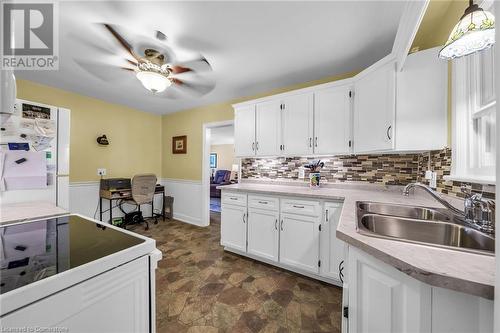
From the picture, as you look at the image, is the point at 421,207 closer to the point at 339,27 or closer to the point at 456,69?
the point at 456,69

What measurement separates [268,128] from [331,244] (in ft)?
5.13

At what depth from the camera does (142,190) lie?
353 centimetres

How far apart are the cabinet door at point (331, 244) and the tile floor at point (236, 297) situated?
18 centimetres

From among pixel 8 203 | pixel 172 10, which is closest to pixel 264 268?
pixel 8 203

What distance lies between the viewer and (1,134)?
1.41m

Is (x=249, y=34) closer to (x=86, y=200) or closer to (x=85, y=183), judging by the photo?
(x=85, y=183)

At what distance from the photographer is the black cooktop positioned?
0.56 m

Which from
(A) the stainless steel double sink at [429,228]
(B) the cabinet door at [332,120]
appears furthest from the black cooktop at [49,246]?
(B) the cabinet door at [332,120]

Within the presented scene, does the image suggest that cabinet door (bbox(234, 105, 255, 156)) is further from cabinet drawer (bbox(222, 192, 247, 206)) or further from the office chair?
the office chair

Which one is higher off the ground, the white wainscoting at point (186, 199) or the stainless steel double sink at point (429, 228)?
the stainless steel double sink at point (429, 228)

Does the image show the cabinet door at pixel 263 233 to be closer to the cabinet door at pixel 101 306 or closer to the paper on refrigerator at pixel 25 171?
the cabinet door at pixel 101 306

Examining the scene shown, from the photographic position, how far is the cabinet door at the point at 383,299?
632 mm

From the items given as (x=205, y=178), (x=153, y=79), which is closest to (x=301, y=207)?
(x=153, y=79)

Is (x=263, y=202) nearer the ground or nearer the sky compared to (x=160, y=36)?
nearer the ground
